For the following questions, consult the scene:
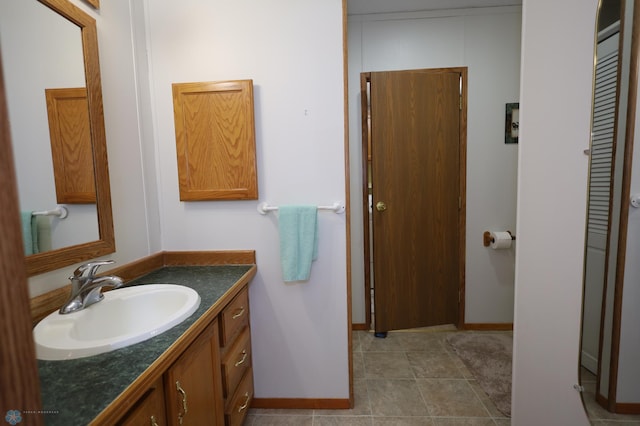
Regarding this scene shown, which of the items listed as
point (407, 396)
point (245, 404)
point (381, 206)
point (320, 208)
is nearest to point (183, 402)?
point (245, 404)

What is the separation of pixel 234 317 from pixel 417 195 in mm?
1645

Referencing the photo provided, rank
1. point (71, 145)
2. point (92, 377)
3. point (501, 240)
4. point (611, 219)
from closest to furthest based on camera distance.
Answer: point (92, 377)
point (611, 219)
point (71, 145)
point (501, 240)

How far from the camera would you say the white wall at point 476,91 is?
7.26 feet

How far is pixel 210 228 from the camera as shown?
1.58m

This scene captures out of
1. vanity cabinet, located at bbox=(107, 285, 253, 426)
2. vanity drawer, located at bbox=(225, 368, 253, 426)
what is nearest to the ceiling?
vanity cabinet, located at bbox=(107, 285, 253, 426)

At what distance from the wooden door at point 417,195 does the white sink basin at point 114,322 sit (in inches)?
62.5

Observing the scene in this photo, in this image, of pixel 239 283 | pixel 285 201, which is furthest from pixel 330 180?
pixel 239 283

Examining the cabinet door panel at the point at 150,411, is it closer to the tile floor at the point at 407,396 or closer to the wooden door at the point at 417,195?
the tile floor at the point at 407,396

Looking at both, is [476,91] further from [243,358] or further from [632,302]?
[243,358]

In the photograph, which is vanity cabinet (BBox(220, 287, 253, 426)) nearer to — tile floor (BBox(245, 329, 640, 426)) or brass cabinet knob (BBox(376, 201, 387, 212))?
tile floor (BBox(245, 329, 640, 426))

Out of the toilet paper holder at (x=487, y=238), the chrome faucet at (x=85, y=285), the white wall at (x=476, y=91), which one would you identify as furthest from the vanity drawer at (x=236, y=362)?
the toilet paper holder at (x=487, y=238)

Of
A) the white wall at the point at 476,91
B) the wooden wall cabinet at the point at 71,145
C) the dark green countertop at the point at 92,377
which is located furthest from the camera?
the white wall at the point at 476,91

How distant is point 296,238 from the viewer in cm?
148

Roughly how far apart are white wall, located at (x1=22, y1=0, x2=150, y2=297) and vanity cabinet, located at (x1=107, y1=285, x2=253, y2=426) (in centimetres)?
61
